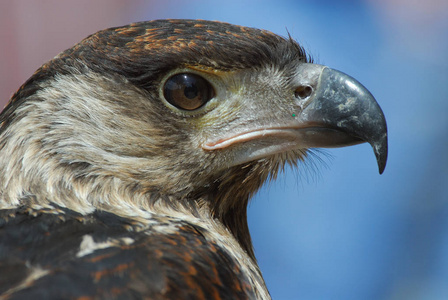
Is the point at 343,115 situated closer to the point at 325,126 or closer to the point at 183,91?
Answer: the point at 325,126

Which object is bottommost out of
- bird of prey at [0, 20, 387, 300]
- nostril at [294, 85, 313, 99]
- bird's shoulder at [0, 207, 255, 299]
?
bird's shoulder at [0, 207, 255, 299]

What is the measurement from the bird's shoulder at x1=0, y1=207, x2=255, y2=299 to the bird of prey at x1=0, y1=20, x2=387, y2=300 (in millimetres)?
23

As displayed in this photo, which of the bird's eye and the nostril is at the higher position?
the nostril

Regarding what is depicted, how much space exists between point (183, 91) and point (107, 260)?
2.84 feet

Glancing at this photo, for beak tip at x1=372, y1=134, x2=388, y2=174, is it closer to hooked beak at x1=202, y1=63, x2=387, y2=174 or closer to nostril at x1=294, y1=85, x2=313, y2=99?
hooked beak at x1=202, y1=63, x2=387, y2=174

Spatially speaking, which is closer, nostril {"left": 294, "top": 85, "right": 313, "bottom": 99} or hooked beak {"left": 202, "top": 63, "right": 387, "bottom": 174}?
hooked beak {"left": 202, "top": 63, "right": 387, "bottom": 174}

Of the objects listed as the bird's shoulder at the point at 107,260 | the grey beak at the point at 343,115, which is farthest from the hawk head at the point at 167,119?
the bird's shoulder at the point at 107,260

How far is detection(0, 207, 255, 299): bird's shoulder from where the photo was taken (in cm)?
166

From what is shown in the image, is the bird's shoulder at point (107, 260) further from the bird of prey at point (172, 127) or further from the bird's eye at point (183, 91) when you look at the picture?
the bird's eye at point (183, 91)

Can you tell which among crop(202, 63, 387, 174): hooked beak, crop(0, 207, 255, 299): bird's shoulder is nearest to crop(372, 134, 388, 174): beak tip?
crop(202, 63, 387, 174): hooked beak

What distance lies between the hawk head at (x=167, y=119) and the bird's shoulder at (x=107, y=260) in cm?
21

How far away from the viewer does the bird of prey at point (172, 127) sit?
2.21m

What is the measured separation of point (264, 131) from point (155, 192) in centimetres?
52

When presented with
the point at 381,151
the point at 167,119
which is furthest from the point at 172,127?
the point at 381,151
